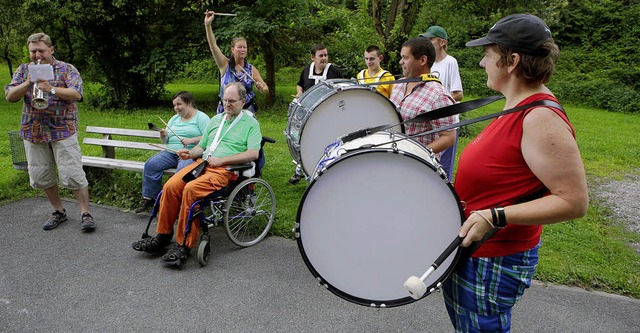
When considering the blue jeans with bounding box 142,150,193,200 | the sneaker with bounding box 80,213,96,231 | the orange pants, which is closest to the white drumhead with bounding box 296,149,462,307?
the orange pants

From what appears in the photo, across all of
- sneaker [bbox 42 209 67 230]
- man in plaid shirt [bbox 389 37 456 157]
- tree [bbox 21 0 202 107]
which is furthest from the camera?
tree [bbox 21 0 202 107]

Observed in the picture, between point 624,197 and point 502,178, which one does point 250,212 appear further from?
point 624,197

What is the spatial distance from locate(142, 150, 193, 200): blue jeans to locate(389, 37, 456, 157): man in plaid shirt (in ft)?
8.62

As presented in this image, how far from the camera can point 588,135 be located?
10672mm

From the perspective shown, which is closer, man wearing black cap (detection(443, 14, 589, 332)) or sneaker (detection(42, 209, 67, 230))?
man wearing black cap (detection(443, 14, 589, 332))

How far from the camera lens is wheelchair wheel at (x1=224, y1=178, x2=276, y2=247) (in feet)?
14.5

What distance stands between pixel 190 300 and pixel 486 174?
2.56 metres

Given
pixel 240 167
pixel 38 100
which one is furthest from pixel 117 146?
pixel 240 167

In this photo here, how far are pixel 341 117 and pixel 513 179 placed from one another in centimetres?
213

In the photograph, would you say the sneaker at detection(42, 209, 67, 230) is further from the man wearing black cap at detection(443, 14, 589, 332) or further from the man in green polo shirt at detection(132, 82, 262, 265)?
the man wearing black cap at detection(443, 14, 589, 332)

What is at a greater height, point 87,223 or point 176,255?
point 176,255

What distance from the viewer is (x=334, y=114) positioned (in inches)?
145

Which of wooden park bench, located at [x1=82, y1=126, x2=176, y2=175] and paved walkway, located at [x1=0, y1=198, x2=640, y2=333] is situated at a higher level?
wooden park bench, located at [x1=82, y1=126, x2=176, y2=175]

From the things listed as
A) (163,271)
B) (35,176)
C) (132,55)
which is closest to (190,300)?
(163,271)
